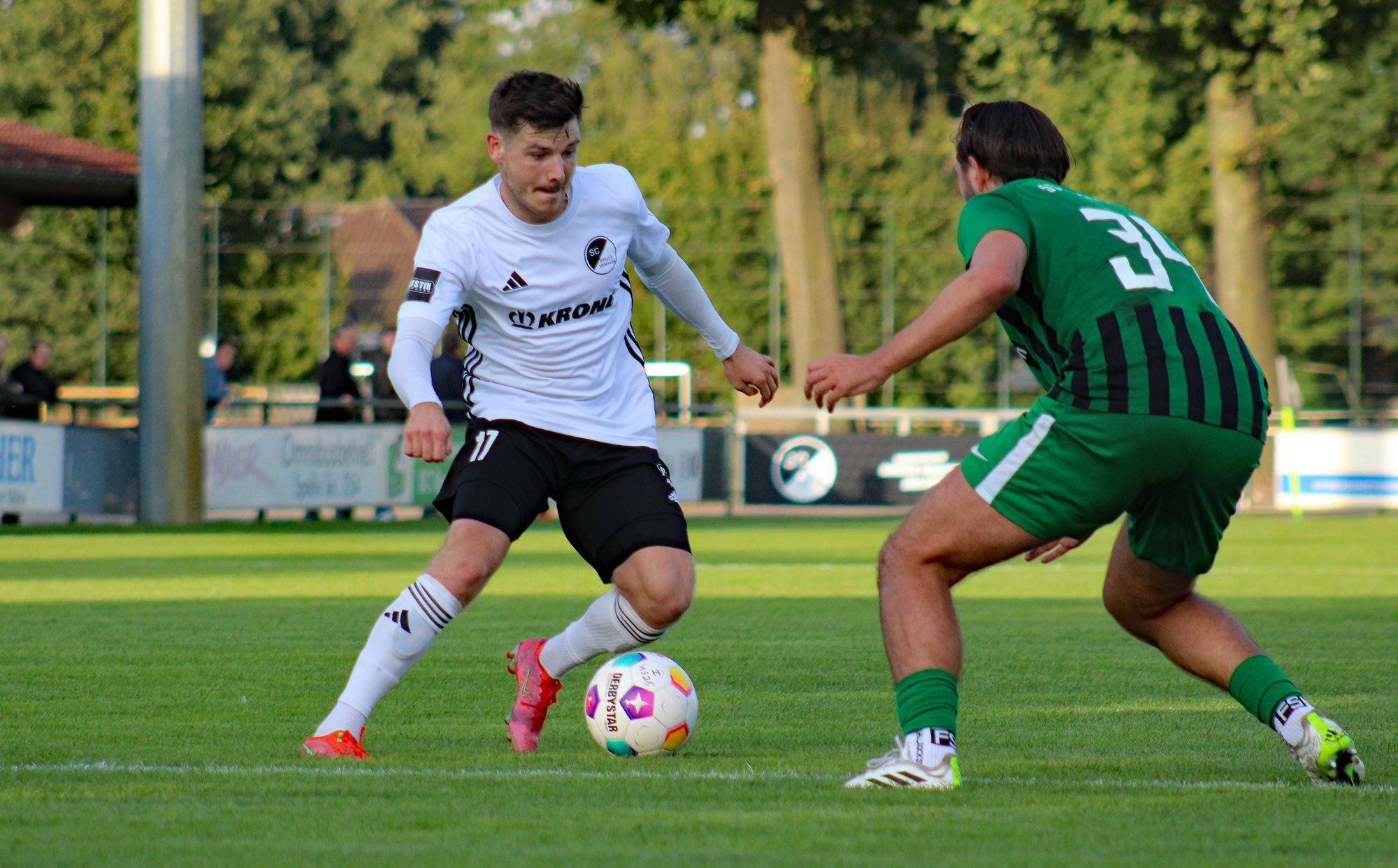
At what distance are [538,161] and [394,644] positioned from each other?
4.77 feet

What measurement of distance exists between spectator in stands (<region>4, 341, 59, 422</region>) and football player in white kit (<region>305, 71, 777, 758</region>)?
564 inches

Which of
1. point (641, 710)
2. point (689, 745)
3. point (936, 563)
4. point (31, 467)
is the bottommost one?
point (31, 467)

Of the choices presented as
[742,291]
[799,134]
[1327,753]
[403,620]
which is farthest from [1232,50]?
[403,620]

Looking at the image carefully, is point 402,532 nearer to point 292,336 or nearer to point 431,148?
point 292,336

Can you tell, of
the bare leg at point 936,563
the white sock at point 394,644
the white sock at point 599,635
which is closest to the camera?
the bare leg at point 936,563

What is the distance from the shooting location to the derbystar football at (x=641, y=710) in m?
4.99

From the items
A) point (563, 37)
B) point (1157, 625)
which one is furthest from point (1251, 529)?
point (563, 37)

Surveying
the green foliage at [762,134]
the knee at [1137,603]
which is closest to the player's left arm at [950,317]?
the knee at [1137,603]

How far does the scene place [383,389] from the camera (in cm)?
2078

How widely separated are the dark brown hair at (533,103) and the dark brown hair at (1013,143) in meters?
1.15

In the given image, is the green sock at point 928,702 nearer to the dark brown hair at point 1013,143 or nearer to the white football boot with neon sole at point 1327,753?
the white football boot with neon sole at point 1327,753

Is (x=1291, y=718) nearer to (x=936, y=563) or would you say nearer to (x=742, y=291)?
(x=936, y=563)

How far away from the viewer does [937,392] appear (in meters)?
33.6

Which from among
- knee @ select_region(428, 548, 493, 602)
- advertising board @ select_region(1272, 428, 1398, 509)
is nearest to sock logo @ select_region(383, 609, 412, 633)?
knee @ select_region(428, 548, 493, 602)
